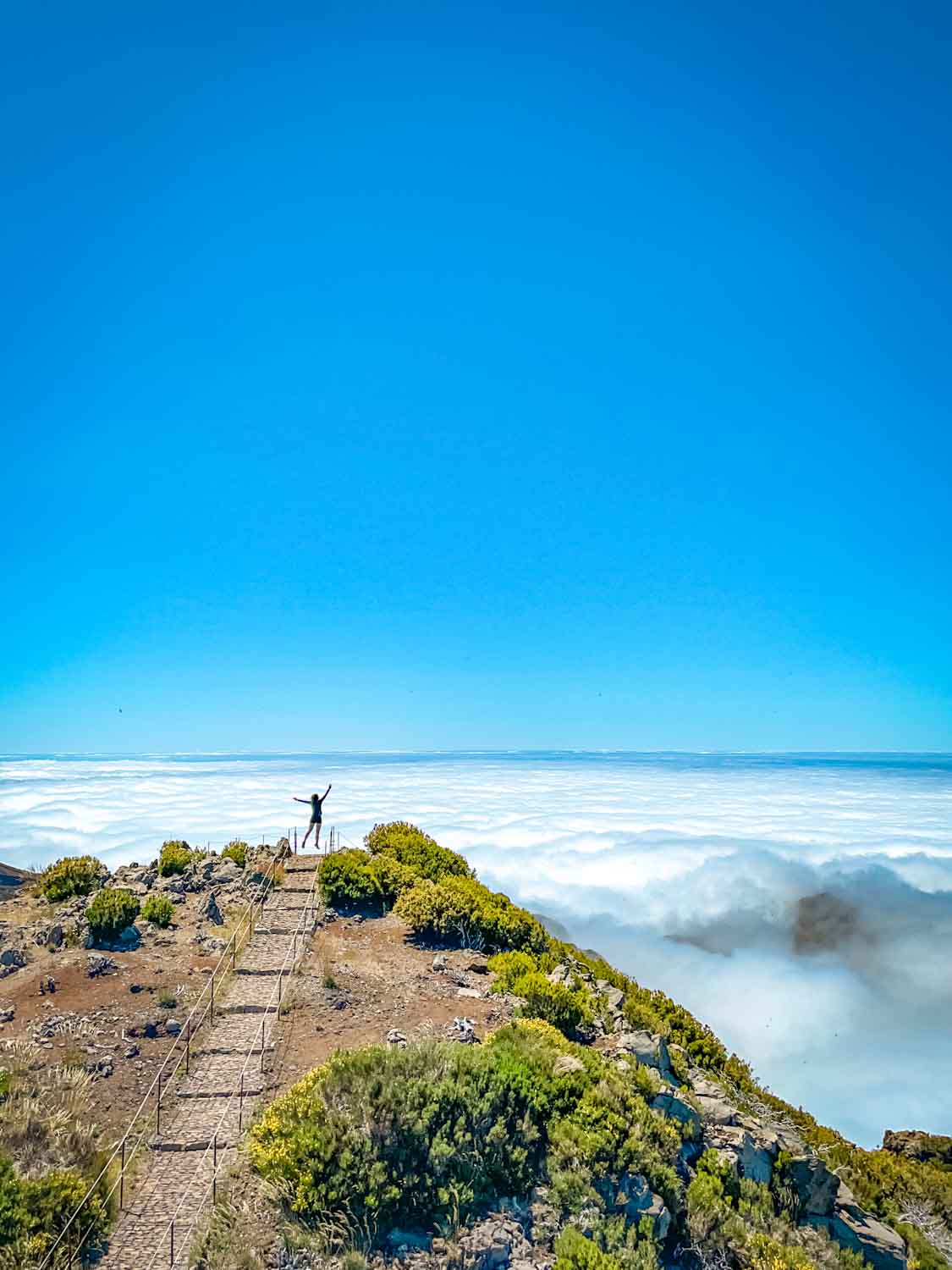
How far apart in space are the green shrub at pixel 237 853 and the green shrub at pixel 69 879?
388 centimetres

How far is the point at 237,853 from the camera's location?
24.8 m

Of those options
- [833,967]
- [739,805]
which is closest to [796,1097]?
[833,967]

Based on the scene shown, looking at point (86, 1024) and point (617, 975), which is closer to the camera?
point (86, 1024)

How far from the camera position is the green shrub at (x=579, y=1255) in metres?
8.29

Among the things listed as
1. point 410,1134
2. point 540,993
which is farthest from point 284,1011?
point 410,1134

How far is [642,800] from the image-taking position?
10669 cm

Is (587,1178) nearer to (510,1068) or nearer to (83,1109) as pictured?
(510,1068)

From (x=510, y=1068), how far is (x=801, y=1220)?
17.7 feet

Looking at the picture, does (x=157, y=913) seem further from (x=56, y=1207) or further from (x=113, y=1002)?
(x=56, y=1207)

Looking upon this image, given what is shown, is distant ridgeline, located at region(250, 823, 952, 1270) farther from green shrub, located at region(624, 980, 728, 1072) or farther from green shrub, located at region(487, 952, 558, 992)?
green shrub, located at region(487, 952, 558, 992)

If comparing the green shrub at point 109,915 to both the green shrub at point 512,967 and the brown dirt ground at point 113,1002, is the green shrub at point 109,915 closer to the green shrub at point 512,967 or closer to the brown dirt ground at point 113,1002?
the brown dirt ground at point 113,1002

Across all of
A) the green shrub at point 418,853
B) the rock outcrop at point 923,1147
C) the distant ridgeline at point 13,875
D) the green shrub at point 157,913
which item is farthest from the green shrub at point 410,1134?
the distant ridgeline at point 13,875

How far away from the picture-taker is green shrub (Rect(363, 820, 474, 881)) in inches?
920

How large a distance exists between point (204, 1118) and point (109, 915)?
737 centimetres
